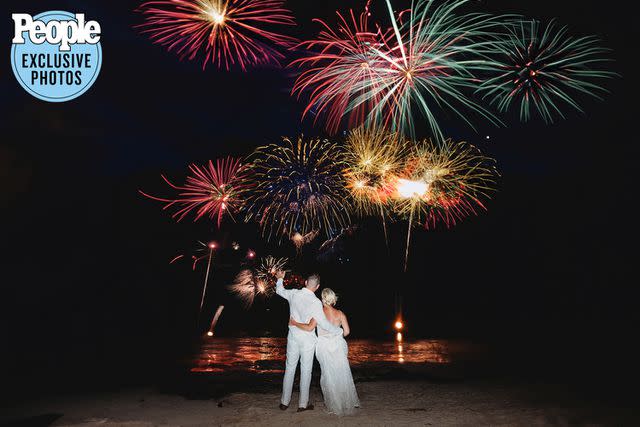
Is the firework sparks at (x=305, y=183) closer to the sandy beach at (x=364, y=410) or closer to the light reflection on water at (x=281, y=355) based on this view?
the light reflection on water at (x=281, y=355)

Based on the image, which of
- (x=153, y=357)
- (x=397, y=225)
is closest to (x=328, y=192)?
(x=153, y=357)

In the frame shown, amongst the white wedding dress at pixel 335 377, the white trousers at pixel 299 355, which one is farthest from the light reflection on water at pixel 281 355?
the white wedding dress at pixel 335 377

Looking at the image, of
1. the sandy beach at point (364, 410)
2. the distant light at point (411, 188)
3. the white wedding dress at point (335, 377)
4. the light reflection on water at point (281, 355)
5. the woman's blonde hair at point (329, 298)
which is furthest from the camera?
the distant light at point (411, 188)

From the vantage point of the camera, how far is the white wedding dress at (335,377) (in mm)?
7633

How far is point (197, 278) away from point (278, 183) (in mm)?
40762

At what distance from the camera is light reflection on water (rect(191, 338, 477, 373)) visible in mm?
13242

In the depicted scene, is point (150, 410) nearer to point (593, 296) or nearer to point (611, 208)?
point (593, 296)

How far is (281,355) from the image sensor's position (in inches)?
619

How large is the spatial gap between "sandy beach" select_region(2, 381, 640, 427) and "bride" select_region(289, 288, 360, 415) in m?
0.21

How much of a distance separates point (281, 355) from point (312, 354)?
841cm

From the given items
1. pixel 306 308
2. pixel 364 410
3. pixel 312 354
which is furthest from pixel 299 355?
pixel 364 410

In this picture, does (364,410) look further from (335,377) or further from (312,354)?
(312,354)

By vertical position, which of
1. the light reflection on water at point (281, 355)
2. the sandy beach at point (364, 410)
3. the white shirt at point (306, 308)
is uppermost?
the white shirt at point (306, 308)

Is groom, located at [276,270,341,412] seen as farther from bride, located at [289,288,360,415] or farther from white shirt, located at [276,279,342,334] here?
bride, located at [289,288,360,415]
